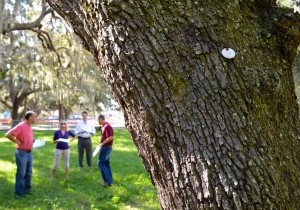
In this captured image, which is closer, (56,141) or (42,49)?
(56,141)

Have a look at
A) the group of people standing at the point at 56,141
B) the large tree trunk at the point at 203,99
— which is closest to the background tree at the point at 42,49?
the group of people standing at the point at 56,141

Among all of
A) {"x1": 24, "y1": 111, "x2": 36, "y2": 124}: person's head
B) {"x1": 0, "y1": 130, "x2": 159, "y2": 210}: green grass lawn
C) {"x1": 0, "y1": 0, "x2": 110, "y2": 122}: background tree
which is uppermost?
{"x1": 0, "y1": 0, "x2": 110, "y2": 122}: background tree

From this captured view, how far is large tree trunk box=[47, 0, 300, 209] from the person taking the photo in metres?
1.40

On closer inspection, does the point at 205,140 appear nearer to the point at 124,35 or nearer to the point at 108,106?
the point at 124,35

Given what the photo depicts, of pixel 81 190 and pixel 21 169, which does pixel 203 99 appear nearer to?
pixel 21 169

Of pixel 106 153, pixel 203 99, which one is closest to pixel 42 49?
pixel 106 153

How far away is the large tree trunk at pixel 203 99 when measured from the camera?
4.58 feet

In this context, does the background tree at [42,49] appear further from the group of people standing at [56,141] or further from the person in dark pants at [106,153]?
the person in dark pants at [106,153]

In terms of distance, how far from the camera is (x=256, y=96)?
A: 57.7 inches

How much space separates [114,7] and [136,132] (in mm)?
522

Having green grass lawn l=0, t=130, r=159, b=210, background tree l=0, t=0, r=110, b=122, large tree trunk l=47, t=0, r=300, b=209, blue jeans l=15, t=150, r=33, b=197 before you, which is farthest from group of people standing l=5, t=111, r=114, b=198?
large tree trunk l=47, t=0, r=300, b=209

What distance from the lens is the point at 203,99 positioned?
4.67 feet

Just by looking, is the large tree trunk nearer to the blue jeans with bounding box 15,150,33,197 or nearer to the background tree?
the blue jeans with bounding box 15,150,33,197

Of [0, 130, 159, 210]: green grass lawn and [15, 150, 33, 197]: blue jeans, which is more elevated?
[15, 150, 33, 197]: blue jeans
